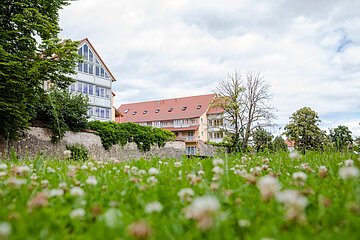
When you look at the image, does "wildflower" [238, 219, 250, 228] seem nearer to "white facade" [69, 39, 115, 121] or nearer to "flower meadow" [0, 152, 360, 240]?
"flower meadow" [0, 152, 360, 240]

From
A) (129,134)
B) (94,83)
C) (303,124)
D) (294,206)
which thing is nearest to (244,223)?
(294,206)

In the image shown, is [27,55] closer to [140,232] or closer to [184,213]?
[184,213]

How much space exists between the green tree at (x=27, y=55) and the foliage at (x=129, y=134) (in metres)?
7.43

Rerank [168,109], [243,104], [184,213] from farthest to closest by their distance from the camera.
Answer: [168,109] → [243,104] → [184,213]

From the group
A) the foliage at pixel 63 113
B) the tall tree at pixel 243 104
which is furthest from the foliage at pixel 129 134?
the tall tree at pixel 243 104

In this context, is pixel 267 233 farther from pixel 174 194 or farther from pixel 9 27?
pixel 9 27

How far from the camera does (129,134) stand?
2323 centimetres

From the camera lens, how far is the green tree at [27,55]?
453 inches

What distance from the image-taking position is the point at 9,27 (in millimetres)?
13266

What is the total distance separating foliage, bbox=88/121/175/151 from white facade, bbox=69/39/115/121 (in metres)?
10.1

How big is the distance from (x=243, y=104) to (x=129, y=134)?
41.0ft

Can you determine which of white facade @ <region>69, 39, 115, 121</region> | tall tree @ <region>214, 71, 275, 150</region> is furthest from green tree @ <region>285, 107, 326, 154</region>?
white facade @ <region>69, 39, 115, 121</region>

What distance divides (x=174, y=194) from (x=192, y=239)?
0.76 metres

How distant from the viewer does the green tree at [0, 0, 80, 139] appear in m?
11.5
